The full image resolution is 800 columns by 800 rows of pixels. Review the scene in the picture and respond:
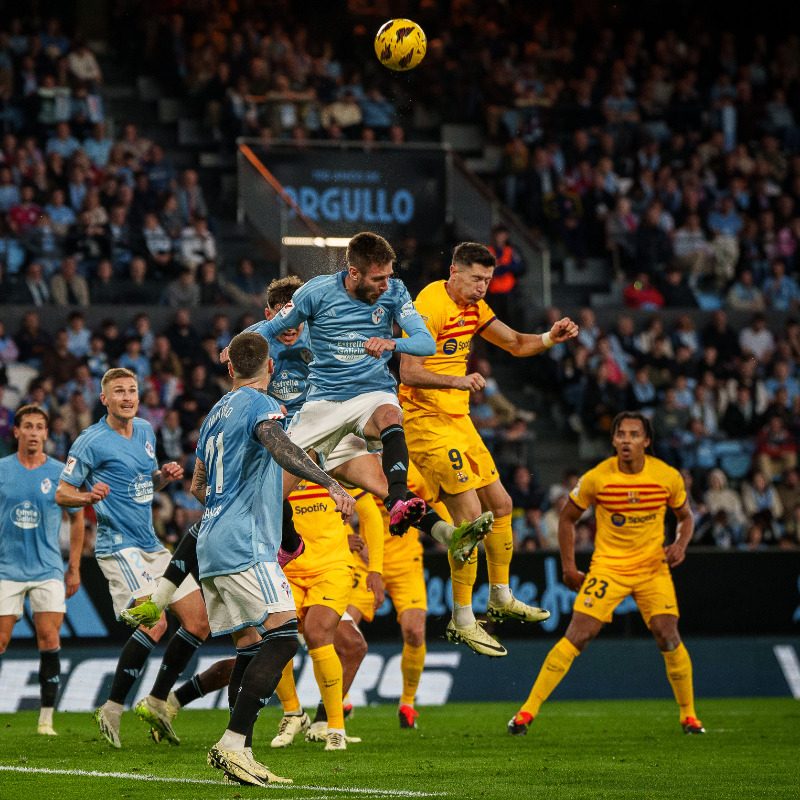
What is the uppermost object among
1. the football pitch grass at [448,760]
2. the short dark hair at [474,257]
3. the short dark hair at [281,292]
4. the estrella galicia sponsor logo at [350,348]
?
the short dark hair at [474,257]

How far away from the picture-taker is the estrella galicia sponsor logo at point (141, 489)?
9.71 meters

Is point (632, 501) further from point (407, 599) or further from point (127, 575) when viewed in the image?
point (127, 575)

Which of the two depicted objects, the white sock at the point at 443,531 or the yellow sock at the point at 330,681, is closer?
the white sock at the point at 443,531

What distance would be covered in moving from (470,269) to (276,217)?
8695 millimetres

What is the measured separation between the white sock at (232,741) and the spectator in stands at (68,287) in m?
10.9

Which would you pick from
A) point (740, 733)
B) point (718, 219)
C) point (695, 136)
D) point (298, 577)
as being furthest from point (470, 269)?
point (695, 136)

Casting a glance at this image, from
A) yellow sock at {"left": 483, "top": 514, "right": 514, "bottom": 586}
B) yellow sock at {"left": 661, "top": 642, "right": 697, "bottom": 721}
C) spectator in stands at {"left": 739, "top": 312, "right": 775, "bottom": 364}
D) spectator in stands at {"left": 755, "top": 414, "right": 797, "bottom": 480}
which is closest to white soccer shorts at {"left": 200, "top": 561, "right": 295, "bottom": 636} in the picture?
yellow sock at {"left": 483, "top": 514, "right": 514, "bottom": 586}

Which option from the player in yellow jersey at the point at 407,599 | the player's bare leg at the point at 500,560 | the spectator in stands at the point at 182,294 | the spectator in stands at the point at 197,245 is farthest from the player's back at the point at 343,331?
the spectator in stands at the point at 197,245

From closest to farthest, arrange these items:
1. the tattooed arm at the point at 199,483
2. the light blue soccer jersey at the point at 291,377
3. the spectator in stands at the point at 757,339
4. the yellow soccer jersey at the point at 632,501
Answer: the tattooed arm at the point at 199,483 < the light blue soccer jersey at the point at 291,377 < the yellow soccer jersey at the point at 632,501 < the spectator in stands at the point at 757,339

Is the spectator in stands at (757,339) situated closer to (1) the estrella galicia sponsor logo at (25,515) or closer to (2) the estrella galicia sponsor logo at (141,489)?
(2) the estrella galicia sponsor logo at (141,489)

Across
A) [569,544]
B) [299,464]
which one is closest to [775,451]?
[569,544]

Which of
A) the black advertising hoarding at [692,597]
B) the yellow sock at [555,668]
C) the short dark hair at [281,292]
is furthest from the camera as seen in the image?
the black advertising hoarding at [692,597]

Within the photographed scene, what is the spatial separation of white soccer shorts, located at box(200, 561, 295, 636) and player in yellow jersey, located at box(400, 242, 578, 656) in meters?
1.89

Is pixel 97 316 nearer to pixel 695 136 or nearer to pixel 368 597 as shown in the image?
pixel 368 597
